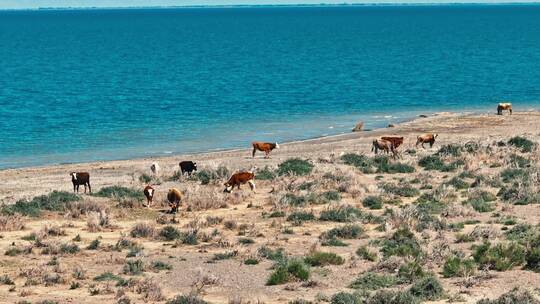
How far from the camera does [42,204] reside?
2878 cm

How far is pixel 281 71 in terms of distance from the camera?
103062 millimetres

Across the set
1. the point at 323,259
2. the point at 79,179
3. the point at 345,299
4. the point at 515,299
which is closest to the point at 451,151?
the point at 79,179

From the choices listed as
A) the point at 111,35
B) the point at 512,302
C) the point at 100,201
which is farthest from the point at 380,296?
the point at 111,35

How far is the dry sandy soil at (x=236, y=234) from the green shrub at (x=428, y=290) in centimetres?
15

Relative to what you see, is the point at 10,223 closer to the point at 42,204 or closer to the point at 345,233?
the point at 42,204

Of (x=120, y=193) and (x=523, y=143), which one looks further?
(x=523, y=143)

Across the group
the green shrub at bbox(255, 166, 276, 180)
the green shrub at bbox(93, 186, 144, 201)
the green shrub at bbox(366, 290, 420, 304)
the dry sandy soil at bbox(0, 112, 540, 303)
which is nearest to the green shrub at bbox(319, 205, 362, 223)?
the dry sandy soil at bbox(0, 112, 540, 303)

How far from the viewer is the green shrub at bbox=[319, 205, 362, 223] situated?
26.8 metres

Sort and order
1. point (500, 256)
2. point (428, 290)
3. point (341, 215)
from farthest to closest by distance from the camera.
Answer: point (341, 215), point (500, 256), point (428, 290)

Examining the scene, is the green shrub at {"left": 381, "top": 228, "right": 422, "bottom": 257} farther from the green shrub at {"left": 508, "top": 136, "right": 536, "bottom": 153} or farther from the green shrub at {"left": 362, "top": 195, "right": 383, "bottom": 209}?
the green shrub at {"left": 508, "top": 136, "right": 536, "bottom": 153}

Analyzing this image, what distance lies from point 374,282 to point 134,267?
5.32 meters

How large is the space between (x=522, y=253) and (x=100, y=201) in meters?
13.4

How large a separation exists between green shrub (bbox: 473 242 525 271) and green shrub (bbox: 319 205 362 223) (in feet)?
16.9

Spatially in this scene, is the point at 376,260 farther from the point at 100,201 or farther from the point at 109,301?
the point at 100,201
